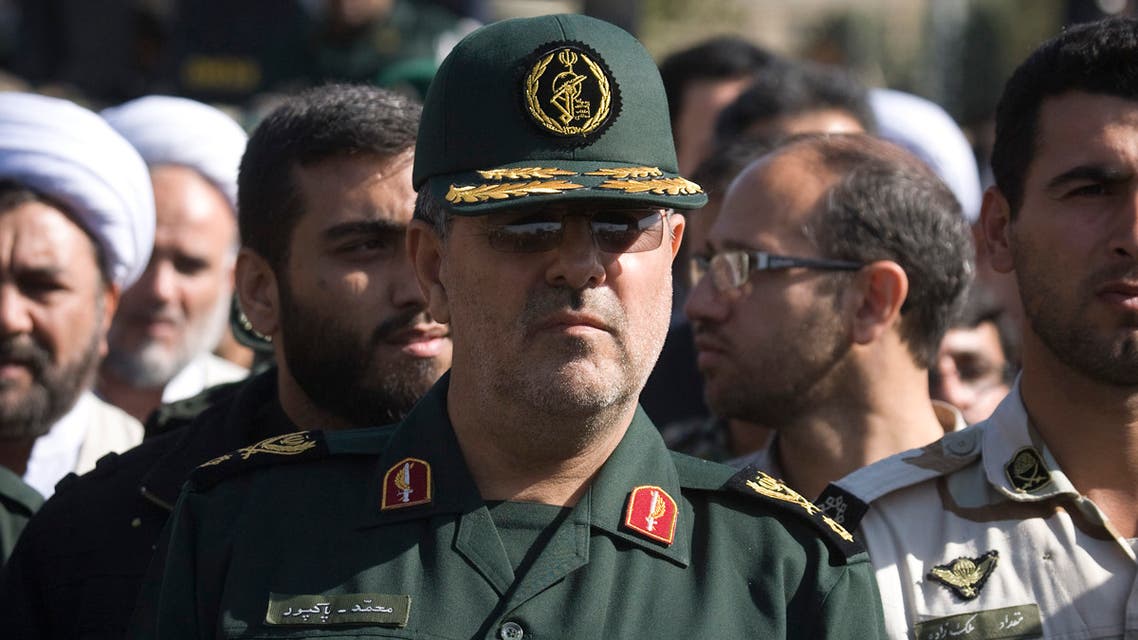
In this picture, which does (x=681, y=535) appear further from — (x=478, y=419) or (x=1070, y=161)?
(x=1070, y=161)

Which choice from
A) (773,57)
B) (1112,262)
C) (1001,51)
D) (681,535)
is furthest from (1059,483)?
(1001,51)

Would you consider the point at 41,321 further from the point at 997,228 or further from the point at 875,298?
the point at 997,228

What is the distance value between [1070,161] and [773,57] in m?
4.48

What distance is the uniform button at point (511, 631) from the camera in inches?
121

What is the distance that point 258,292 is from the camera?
446 cm

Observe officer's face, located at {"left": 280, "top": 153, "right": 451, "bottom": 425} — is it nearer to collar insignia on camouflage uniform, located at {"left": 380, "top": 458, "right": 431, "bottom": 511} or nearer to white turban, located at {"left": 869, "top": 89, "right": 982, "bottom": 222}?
collar insignia on camouflage uniform, located at {"left": 380, "top": 458, "right": 431, "bottom": 511}

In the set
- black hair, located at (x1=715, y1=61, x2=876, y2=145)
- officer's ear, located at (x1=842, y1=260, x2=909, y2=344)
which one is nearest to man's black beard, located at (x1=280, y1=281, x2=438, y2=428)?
officer's ear, located at (x1=842, y1=260, x2=909, y2=344)

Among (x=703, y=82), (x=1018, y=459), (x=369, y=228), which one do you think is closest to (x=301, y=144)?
(x=369, y=228)

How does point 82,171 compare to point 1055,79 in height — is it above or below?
above

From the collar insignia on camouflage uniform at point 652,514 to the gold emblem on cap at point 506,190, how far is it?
64cm

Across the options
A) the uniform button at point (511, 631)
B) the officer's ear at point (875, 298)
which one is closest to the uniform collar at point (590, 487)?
the uniform button at point (511, 631)

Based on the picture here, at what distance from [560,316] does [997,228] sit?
142cm

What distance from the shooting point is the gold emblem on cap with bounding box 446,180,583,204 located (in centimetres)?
314

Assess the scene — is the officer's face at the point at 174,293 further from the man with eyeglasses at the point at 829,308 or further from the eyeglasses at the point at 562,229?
the eyeglasses at the point at 562,229
